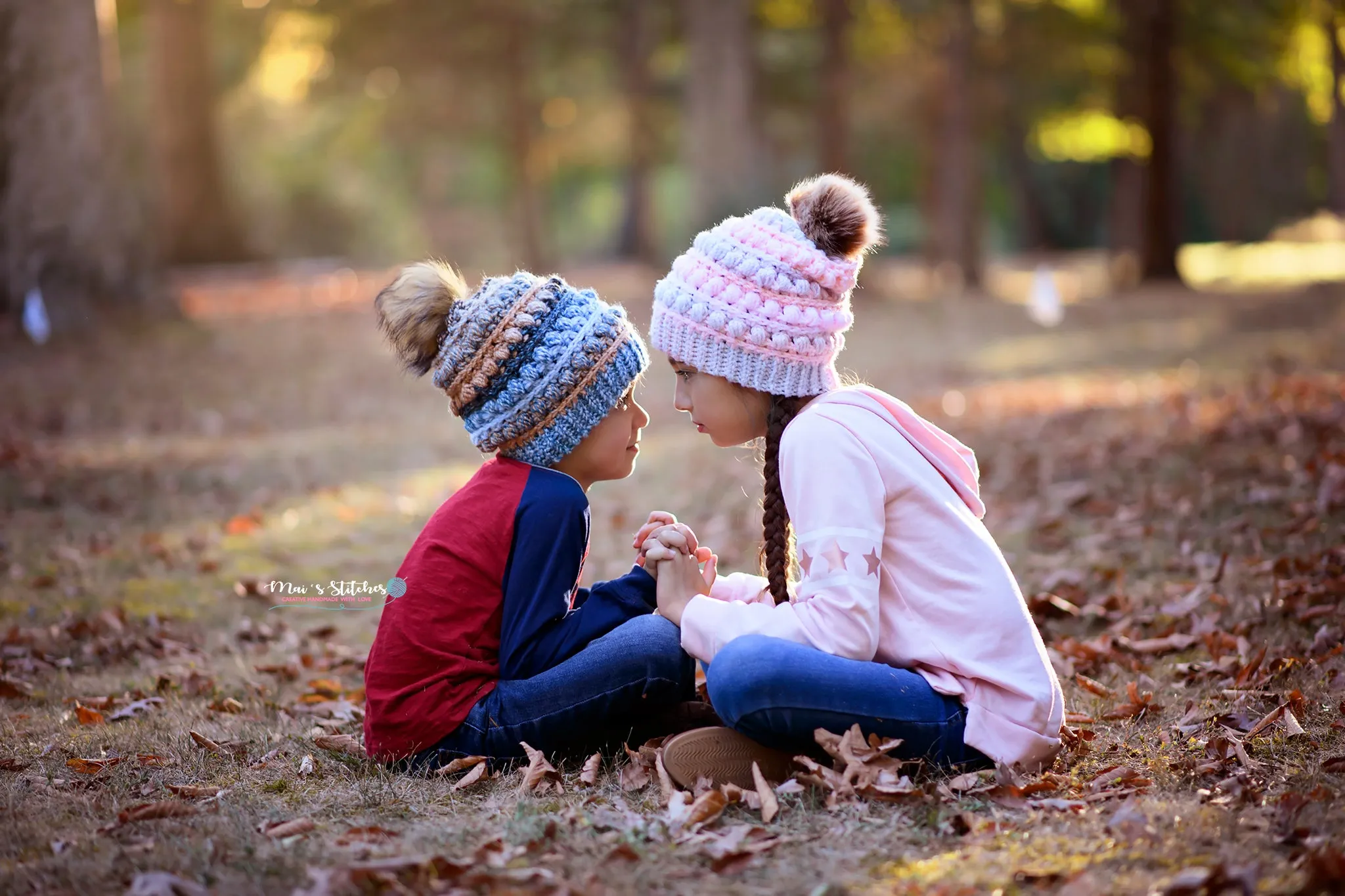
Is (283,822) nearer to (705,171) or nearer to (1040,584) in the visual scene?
(1040,584)

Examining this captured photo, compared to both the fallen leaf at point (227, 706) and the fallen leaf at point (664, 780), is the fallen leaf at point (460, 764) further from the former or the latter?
the fallen leaf at point (227, 706)

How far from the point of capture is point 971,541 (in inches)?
128

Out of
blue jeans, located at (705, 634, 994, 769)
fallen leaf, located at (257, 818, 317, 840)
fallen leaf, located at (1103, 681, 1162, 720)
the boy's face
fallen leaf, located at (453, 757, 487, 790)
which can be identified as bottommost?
fallen leaf, located at (1103, 681, 1162, 720)

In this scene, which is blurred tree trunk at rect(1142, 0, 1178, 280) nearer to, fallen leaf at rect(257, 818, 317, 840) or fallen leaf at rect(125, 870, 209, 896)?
fallen leaf at rect(257, 818, 317, 840)

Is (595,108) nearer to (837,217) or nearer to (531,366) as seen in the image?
(531,366)

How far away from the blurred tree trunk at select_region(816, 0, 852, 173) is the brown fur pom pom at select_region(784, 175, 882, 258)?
627 inches

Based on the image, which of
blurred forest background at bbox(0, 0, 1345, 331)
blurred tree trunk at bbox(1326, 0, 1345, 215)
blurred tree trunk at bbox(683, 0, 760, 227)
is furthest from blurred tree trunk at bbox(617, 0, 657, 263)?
blurred tree trunk at bbox(1326, 0, 1345, 215)

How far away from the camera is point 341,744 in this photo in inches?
149

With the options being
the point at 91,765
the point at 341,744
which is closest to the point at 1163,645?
the point at 341,744

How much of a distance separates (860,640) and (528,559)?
924mm

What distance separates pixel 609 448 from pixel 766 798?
112 centimetres

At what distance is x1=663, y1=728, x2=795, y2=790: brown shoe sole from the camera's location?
3.29m

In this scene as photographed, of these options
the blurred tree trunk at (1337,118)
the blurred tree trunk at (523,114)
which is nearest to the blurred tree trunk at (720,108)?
the blurred tree trunk at (523,114)

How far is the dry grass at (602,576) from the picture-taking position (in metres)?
2.87
